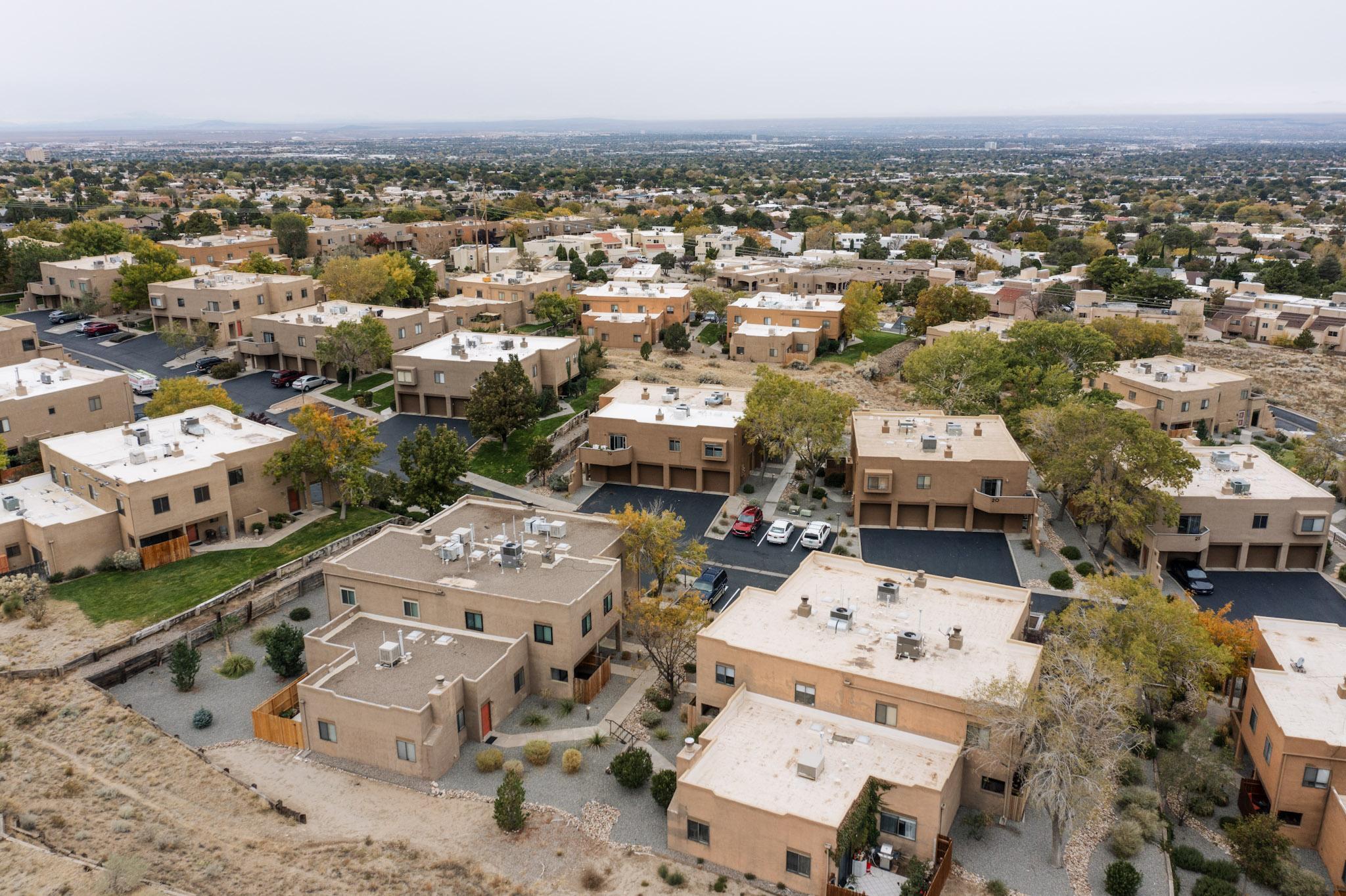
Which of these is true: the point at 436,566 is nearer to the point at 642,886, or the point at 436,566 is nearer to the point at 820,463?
the point at 642,886

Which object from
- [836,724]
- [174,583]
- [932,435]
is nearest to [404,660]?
[836,724]

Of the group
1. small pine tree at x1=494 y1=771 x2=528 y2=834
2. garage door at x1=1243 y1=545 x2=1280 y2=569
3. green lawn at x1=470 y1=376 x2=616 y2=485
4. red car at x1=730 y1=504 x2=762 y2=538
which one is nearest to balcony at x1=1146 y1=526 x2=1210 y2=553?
garage door at x1=1243 y1=545 x2=1280 y2=569

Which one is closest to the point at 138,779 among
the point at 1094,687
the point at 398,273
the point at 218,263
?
the point at 1094,687

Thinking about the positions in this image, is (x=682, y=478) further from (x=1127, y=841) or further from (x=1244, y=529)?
(x=1127, y=841)

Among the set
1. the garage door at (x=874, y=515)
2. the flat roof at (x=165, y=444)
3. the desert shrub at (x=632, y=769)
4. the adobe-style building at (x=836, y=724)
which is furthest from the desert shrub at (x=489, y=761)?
the garage door at (x=874, y=515)

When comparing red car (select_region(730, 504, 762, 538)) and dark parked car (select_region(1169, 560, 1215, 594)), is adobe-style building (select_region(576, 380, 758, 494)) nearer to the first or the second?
red car (select_region(730, 504, 762, 538))

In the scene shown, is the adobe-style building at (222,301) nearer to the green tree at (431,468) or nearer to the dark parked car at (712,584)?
the green tree at (431,468)
